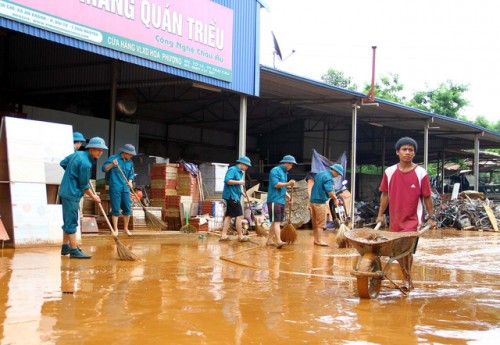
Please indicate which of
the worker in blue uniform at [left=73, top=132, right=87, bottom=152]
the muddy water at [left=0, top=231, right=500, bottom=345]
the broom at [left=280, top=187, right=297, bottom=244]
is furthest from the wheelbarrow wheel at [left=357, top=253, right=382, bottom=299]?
the worker in blue uniform at [left=73, top=132, right=87, bottom=152]

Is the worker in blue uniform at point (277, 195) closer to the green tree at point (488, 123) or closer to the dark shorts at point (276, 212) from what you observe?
the dark shorts at point (276, 212)

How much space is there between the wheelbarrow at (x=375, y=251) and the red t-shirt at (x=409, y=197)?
30 centimetres

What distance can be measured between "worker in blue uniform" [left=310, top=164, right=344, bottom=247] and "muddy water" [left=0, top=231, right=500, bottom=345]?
9.66 ft

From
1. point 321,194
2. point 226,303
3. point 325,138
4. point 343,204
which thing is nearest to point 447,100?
point 325,138

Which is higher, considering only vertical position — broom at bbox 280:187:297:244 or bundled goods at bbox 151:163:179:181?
bundled goods at bbox 151:163:179:181

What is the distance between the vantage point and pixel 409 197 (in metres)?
5.82

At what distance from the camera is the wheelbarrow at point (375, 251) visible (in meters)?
5.30

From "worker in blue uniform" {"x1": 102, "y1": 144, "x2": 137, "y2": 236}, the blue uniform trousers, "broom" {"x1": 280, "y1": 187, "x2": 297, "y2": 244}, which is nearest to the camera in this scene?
the blue uniform trousers

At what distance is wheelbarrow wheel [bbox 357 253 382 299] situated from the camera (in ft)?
17.3

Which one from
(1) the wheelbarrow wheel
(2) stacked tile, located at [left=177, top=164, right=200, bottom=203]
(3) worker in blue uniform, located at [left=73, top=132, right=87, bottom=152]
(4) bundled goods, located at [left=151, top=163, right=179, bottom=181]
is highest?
(3) worker in blue uniform, located at [left=73, top=132, right=87, bottom=152]

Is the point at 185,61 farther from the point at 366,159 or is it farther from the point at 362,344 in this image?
the point at 366,159

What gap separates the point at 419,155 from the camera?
3466cm

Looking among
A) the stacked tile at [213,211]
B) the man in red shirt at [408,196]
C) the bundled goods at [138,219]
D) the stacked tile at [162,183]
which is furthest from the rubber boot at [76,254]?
the stacked tile at [213,211]

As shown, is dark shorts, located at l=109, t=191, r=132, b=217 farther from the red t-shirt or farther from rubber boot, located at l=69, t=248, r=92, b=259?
the red t-shirt
